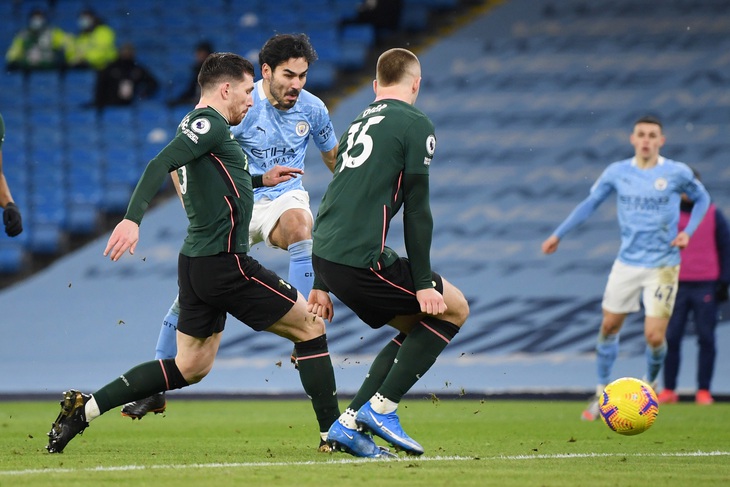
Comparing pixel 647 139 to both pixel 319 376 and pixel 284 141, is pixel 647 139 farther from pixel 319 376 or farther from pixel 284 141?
pixel 319 376

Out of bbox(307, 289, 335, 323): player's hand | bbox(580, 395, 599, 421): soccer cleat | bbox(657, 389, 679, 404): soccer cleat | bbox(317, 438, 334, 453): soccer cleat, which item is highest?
bbox(307, 289, 335, 323): player's hand

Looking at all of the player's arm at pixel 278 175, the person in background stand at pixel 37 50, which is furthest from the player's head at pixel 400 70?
the person in background stand at pixel 37 50

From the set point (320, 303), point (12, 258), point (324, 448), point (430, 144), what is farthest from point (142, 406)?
point (12, 258)

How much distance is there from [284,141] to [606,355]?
3.72 m

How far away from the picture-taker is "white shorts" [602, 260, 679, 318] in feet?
33.9

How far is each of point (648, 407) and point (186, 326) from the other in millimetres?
2751

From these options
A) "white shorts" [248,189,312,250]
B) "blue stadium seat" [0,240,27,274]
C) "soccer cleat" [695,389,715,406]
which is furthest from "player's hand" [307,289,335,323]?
"blue stadium seat" [0,240,27,274]

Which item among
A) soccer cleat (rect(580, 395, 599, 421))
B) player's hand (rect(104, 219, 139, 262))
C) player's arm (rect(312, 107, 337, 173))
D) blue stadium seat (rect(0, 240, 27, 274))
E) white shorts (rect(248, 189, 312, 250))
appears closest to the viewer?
player's hand (rect(104, 219, 139, 262))

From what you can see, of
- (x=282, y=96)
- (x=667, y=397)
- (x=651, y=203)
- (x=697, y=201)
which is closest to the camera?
(x=282, y=96)

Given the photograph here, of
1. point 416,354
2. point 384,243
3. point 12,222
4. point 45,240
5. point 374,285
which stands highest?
point 384,243

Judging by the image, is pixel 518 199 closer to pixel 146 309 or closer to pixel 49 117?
pixel 146 309

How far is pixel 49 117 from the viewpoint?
63.2ft

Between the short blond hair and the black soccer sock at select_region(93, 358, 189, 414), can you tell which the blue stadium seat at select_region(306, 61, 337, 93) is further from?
the short blond hair

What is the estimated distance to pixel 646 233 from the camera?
10.4 meters
